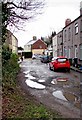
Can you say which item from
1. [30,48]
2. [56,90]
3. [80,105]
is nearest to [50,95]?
[56,90]

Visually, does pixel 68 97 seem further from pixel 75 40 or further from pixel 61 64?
pixel 75 40

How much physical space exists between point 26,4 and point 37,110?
9.25 metres

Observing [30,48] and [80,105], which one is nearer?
[80,105]

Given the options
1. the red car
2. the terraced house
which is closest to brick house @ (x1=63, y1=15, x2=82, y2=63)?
the terraced house

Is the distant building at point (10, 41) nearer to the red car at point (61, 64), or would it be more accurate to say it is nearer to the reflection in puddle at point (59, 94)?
the red car at point (61, 64)

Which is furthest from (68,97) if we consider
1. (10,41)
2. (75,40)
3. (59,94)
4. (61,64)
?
(10,41)

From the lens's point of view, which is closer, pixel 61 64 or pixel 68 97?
pixel 68 97

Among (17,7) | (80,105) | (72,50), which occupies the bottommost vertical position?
(80,105)

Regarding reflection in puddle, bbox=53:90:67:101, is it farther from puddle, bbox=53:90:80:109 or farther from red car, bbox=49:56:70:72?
red car, bbox=49:56:70:72

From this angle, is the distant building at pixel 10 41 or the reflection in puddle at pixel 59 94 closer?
the reflection in puddle at pixel 59 94

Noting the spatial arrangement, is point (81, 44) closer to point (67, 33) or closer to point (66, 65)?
point (66, 65)

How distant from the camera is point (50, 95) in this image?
1109cm

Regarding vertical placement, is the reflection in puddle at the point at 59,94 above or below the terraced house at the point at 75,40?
below

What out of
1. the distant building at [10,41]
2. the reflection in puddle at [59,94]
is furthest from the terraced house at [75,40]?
the reflection in puddle at [59,94]
